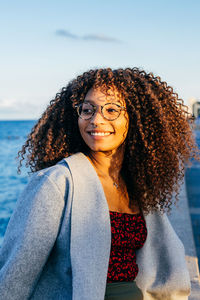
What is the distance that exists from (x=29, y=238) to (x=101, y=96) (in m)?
0.95

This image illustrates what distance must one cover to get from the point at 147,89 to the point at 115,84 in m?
0.28

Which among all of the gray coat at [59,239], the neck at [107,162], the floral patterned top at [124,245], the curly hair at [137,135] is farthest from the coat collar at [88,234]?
the curly hair at [137,135]

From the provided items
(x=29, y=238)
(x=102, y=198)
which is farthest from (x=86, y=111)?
(x=29, y=238)

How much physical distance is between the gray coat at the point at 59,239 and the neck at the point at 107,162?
1.03 feet

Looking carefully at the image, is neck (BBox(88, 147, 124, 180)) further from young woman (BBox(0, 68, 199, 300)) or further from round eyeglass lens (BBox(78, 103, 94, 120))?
round eyeglass lens (BBox(78, 103, 94, 120))

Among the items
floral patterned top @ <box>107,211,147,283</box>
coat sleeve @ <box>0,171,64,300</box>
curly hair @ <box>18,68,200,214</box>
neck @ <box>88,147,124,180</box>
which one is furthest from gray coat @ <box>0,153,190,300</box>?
curly hair @ <box>18,68,200,214</box>

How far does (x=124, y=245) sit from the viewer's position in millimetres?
2256

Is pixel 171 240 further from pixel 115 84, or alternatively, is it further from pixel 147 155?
pixel 115 84

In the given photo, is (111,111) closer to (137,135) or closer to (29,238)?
(137,135)

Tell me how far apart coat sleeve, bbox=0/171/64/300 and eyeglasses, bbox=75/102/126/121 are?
0.58 m

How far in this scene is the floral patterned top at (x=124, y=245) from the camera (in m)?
2.17

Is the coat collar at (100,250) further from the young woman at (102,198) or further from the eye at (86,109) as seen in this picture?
the eye at (86,109)

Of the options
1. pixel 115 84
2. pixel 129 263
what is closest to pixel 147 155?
pixel 115 84

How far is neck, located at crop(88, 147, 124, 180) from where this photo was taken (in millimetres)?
2492
